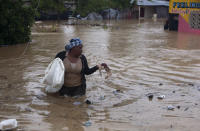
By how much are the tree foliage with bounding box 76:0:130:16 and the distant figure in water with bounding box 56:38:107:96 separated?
2779 centimetres

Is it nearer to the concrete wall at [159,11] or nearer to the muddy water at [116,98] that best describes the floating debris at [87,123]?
the muddy water at [116,98]

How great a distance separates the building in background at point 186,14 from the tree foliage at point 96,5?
47.9 feet

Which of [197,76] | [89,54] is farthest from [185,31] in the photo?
[197,76]

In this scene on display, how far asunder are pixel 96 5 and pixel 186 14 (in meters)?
20.2

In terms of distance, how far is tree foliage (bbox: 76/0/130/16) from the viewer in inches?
1378

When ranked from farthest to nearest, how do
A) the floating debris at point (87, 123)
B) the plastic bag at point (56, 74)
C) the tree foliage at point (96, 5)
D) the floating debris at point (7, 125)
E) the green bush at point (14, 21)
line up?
the tree foliage at point (96, 5) → the green bush at point (14, 21) → the plastic bag at point (56, 74) → the floating debris at point (87, 123) → the floating debris at point (7, 125)

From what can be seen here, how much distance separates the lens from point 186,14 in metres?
19.3

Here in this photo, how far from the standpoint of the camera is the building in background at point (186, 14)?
18.4 metres

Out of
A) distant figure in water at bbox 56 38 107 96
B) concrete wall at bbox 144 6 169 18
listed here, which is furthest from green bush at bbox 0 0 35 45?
concrete wall at bbox 144 6 169 18

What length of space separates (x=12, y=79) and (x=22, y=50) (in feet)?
15.8

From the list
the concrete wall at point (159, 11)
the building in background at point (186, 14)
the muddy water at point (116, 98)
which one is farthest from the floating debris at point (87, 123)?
the concrete wall at point (159, 11)

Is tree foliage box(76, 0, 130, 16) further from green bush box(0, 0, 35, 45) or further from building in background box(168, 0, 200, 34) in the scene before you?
green bush box(0, 0, 35, 45)

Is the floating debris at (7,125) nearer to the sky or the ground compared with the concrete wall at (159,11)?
nearer to the ground

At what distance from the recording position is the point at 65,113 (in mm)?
4590
